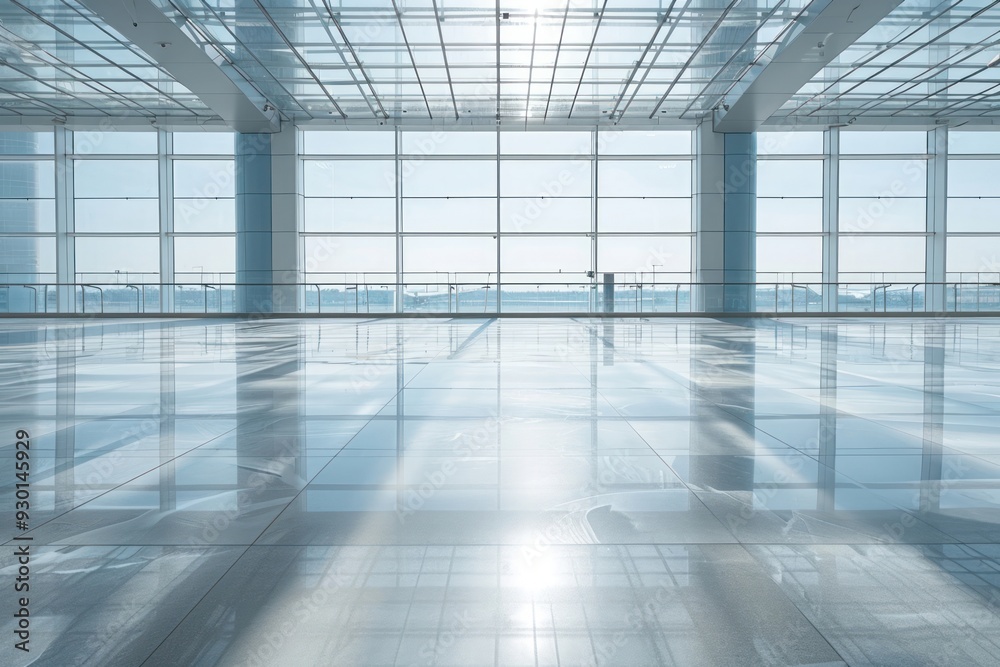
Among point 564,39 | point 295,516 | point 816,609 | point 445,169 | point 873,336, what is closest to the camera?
point 816,609

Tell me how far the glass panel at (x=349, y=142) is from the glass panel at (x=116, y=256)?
21.2 feet

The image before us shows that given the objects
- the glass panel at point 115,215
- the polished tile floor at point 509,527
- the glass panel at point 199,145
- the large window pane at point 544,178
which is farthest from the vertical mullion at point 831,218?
the glass panel at point 115,215

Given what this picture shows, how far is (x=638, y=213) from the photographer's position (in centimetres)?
2542

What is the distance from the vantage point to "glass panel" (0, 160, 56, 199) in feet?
84.9

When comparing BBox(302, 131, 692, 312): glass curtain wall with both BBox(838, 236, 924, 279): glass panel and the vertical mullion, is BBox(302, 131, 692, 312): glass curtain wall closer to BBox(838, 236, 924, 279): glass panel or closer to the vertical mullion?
the vertical mullion

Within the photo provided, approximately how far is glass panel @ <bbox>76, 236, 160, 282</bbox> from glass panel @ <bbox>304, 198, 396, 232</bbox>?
5.70 metres

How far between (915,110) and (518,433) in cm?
2473

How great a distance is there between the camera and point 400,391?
6.96m

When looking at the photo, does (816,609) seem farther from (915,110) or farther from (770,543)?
(915,110)

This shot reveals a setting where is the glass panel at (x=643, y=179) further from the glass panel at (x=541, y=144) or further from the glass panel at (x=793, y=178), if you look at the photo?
the glass panel at (x=793, y=178)

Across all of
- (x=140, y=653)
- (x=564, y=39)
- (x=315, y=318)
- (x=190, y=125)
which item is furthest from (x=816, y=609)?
(x=190, y=125)

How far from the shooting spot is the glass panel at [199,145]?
25750 mm

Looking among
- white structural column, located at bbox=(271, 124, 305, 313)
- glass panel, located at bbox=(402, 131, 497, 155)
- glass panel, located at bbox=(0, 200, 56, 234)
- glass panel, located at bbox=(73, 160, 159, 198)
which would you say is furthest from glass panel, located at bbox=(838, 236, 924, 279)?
glass panel, located at bbox=(0, 200, 56, 234)

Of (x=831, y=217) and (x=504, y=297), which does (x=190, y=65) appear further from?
(x=831, y=217)
